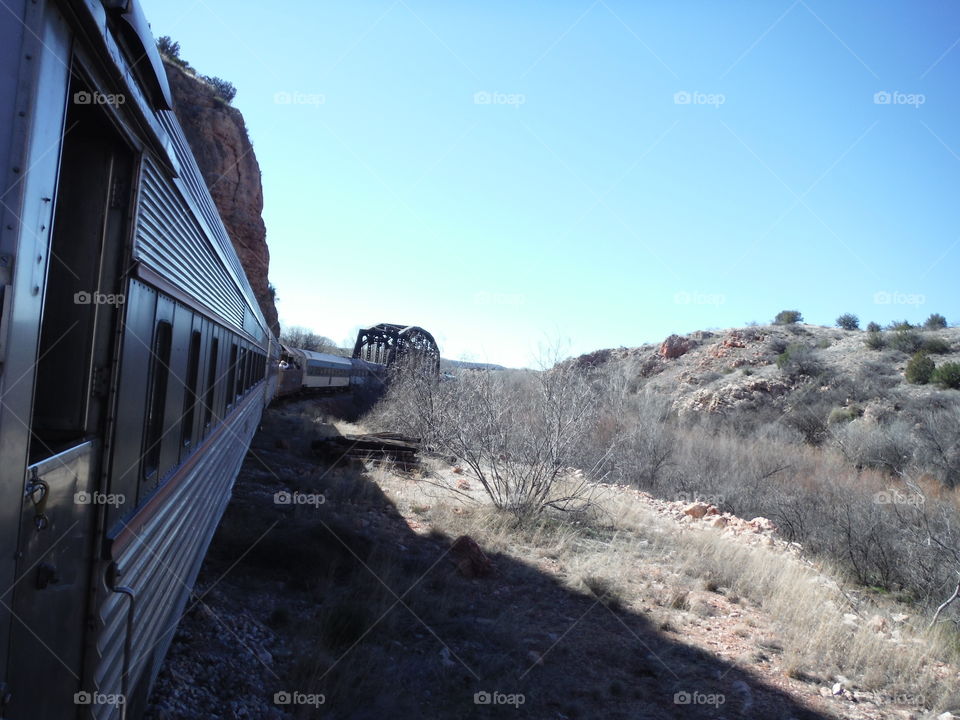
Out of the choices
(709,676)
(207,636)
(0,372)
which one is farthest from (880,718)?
(0,372)

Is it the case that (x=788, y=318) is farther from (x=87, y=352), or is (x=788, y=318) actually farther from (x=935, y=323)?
(x=87, y=352)

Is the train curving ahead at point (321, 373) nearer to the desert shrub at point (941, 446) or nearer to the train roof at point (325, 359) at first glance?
the train roof at point (325, 359)

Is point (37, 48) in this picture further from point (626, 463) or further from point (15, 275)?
point (626, 463)

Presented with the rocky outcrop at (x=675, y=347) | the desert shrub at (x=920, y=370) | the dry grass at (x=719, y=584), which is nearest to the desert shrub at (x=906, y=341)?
the desert shrub at (x=920, y=370)

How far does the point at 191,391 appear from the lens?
4.67m

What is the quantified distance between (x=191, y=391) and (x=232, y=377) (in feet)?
11.4

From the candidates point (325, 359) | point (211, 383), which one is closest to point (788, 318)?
point (325, 359)

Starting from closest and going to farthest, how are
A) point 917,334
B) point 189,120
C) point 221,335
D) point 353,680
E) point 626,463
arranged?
point 353,680
point 221,335
point 626,463
point 189,120
point 917,334

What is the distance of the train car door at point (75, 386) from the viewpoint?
1.98 m

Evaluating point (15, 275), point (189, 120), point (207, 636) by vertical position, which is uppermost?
point (189, 120)

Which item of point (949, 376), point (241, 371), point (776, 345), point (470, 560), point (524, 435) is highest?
point (776, 345)

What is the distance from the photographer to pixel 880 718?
5.93 metres

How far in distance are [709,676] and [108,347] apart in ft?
19.7

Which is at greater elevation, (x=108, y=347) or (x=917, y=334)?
(x=917, y=334)
